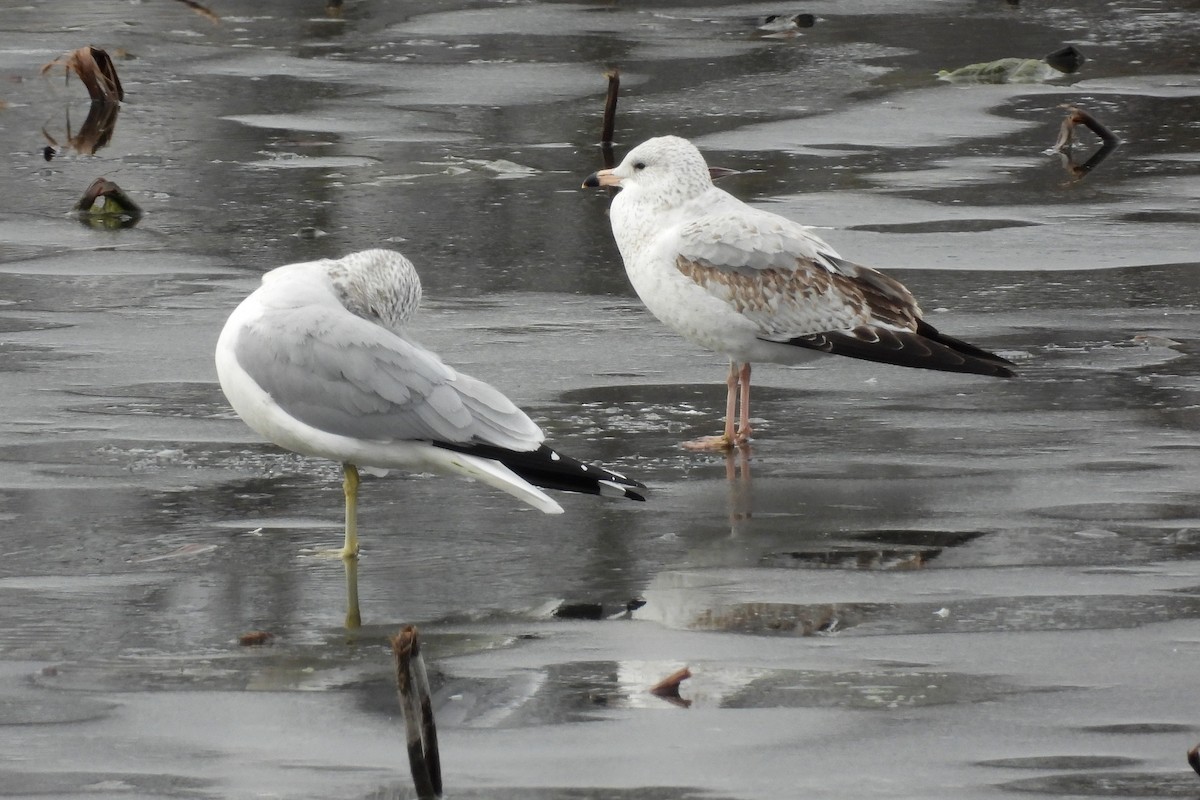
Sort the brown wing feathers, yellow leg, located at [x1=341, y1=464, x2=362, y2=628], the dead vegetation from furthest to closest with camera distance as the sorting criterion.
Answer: the dead vegetation, the brown wing feathers, yellow leg, located at [x1=341, y1=464, x2=362, y2=628]

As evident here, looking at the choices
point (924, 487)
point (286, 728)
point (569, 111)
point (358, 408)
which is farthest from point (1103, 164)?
point (286, 728)

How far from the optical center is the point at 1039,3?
20078 millimetres

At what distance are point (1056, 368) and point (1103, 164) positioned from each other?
4835 millimetres

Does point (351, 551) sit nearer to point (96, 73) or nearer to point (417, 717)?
point (417, 717)

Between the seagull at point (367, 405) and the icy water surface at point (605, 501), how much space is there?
302 millimetres

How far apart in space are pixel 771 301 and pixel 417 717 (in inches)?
159

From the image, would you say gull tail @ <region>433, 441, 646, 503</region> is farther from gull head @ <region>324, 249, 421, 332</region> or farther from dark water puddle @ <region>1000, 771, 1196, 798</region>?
dark water puddle @ <region>1000, 771, 1196, 798</region>

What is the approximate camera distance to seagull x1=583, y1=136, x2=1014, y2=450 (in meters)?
8.41

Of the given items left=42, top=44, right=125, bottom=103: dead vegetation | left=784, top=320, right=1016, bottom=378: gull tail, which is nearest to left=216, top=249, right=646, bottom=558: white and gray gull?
left=784, top=320, right=1016, bottom=378: gull tail

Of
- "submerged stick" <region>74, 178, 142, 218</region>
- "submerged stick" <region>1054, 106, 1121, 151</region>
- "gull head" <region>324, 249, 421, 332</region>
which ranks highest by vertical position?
"gull head" <region>324, 249, 421, 332</region>

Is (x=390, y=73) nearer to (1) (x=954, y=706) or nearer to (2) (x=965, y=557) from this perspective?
(2) (x=965, y=557)

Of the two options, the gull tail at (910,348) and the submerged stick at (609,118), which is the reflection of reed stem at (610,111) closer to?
the submerged stick at (609,118)

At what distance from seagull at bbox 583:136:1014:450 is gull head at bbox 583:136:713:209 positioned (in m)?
0.15

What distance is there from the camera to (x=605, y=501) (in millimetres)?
7395
